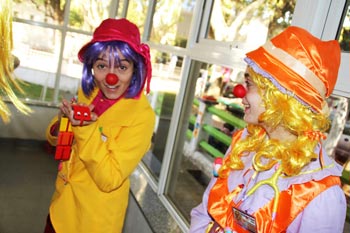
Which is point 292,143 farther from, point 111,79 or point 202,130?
point 202,130

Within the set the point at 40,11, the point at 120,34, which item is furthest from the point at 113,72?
the point at 40,11

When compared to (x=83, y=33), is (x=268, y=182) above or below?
below

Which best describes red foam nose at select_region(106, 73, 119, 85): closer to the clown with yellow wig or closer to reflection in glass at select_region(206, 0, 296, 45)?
the clown with yellow wig

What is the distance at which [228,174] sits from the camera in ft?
3.43

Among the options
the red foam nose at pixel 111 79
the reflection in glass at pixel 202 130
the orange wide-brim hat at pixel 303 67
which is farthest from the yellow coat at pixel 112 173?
the reflection in glass at pixel 202 130

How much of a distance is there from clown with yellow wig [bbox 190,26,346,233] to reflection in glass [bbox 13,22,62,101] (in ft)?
12.0

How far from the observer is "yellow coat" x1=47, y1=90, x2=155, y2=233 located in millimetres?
1217

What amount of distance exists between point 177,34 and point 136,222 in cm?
136

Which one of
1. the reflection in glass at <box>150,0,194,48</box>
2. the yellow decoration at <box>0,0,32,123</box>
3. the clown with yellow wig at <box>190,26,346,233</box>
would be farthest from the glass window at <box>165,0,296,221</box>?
the yellow decoration at <box>0,0,32,123</box>

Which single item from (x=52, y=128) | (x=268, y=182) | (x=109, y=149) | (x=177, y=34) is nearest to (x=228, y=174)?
(x=268, y=182)

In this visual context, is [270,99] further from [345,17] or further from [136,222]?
[136,222]

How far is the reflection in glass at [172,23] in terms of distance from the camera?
239cm

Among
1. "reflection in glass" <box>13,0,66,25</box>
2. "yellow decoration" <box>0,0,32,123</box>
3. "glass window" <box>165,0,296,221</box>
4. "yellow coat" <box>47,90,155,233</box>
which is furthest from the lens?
"reflection in glass" <box>13,0,66,25</box>

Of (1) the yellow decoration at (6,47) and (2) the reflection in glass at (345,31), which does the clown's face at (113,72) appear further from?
(2) the reflection in glass at (345,31)
